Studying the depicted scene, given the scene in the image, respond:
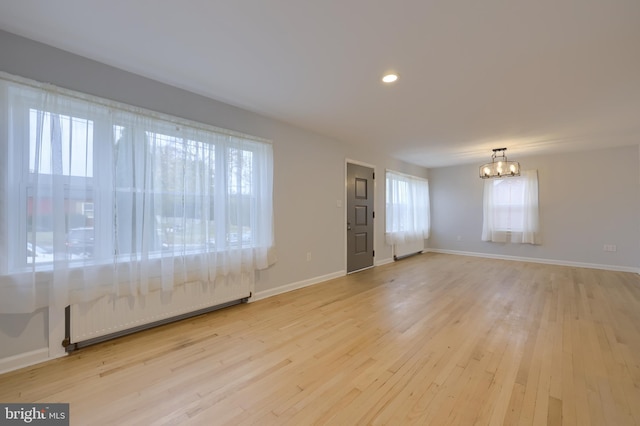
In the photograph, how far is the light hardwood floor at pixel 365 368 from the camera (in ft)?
5.07

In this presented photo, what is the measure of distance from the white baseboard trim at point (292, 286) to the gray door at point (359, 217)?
0.48 meters

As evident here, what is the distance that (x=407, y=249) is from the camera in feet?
22.0

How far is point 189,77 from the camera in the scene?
2.58 meters

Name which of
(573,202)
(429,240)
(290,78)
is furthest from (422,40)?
(429,240)

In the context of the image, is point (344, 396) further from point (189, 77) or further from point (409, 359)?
point (189, 77)

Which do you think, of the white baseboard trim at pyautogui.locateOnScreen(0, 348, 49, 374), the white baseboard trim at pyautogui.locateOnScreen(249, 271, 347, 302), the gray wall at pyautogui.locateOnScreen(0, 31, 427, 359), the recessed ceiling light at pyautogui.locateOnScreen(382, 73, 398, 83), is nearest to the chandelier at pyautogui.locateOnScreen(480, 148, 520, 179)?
the gray wall at pyautogui.locateOnScreen(0, 31, 427, 359)

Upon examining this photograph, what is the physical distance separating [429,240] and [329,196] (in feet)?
15.2

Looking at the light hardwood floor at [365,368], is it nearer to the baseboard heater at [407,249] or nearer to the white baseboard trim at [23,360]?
the white baseboard trim at [23,360]

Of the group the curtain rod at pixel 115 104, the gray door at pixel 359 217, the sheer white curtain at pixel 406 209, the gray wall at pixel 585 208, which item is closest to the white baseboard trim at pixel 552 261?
the gray wall at pixel 585 208

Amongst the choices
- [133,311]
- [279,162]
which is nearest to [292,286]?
[279,162]

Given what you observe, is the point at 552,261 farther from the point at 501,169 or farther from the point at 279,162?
the point at 279,162

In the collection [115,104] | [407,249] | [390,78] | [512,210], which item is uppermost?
[390,78]

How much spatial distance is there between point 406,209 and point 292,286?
3.86m

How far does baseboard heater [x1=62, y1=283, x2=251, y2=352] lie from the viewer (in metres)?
2.17
